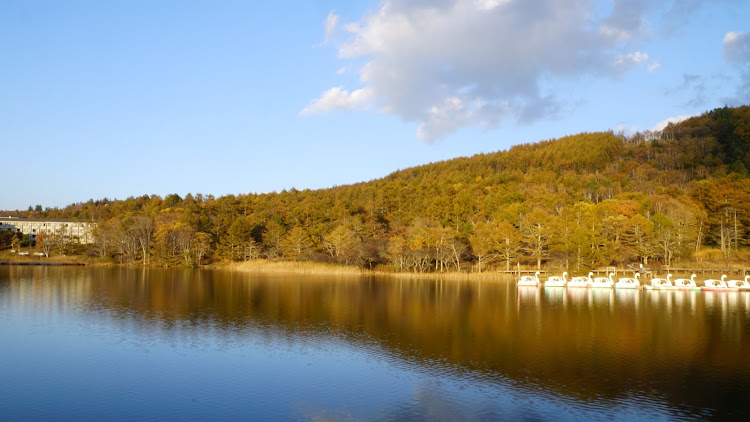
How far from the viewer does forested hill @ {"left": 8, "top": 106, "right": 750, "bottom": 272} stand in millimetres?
56938

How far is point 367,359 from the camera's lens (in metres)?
18.9

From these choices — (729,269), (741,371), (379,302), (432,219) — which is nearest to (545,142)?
(432,219)

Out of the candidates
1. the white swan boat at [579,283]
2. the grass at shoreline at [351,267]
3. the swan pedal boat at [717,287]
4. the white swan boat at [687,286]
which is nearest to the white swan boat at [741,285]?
the swan pedal boat at [717,287]

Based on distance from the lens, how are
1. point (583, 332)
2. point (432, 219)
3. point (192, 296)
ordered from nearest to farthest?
point (583, 332) → point (192, 296) → point (432, 219)

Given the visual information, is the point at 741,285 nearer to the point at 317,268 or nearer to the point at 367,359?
the point at 367,359

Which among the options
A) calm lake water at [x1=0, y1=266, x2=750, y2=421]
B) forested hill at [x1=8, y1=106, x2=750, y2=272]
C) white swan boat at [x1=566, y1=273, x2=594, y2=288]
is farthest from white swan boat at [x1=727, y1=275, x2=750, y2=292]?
calm lake water at [x1=0, y1=266, x2=750, y2=421]

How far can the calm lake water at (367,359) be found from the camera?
13.8m

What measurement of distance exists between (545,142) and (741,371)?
404 ft

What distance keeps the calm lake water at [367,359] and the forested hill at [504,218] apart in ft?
74.4

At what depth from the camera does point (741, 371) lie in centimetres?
1750

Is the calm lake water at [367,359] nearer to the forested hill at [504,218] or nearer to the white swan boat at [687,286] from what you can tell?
the white swan boat at [687,286]

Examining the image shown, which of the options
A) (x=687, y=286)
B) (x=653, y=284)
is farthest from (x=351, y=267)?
(x=687, y=286)

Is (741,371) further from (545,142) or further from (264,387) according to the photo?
(545,142)

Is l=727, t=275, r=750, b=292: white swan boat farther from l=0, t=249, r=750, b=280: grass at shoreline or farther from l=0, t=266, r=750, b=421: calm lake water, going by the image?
l=0, t=266, r=750, b=421: calm lake water
